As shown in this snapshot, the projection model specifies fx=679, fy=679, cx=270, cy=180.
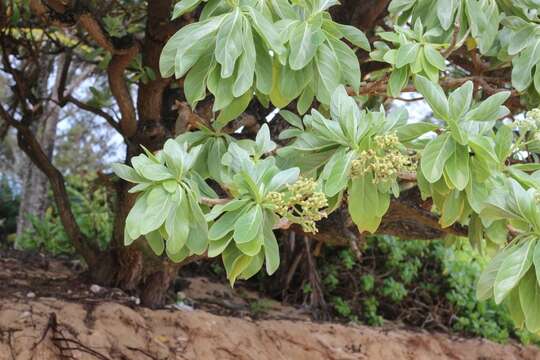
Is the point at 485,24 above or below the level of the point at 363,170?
above

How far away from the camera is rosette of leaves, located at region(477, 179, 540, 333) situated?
68.4 inches

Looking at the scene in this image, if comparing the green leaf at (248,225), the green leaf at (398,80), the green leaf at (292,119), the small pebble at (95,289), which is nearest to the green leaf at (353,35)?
the green leaf at (398,80)

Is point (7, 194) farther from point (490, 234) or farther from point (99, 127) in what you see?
point (490, 234)

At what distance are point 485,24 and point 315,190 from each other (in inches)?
46.8

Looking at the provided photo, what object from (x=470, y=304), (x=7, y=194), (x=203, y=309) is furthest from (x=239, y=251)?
(x=7, y=194)

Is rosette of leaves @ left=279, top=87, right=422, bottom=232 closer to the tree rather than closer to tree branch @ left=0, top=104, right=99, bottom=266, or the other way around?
the tree

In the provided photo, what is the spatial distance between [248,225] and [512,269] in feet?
2.27

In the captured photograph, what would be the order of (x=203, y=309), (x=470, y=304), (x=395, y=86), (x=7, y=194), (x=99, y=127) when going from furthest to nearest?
(x=99, y=127), (x=7, y=194), (x=470, y=304), (x=203, y=309), (x=395, y=86)

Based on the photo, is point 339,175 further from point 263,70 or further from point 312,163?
point 263,70

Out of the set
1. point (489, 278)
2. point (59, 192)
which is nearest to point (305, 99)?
point (489, 278)

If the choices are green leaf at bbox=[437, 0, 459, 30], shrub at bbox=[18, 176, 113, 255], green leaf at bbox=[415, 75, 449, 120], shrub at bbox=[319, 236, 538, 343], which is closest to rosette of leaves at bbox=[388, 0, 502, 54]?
green leaf at bbox=[437, 0, 459, 30]

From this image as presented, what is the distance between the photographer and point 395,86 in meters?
2.50

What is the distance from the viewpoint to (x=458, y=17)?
2.63 m

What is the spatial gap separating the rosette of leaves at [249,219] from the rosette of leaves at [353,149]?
0.13 metres
